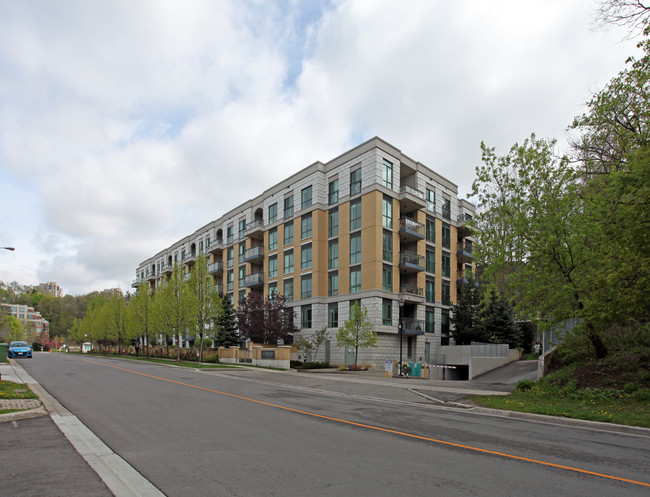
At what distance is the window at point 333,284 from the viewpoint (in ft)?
138

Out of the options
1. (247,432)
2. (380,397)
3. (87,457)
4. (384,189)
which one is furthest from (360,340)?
(87,457)

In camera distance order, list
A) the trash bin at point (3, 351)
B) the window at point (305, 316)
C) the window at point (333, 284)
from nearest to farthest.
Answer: the trash bin at point (3, 351)
the window at point (333, 284)
the window at point (305, 316)

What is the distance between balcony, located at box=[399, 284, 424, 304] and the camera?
133 ft

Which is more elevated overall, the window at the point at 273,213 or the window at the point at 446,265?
the window at the point at 273,213

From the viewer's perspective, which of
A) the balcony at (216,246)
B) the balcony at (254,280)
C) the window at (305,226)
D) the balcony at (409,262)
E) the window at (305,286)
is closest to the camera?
the balcony at (409,262)

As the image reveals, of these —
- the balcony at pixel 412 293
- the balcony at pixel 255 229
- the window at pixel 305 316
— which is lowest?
the window at pixel 305 316

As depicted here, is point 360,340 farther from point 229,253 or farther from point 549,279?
point 229,253

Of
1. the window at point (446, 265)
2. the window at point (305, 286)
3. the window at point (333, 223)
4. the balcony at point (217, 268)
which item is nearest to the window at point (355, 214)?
the window at point (333, 223)

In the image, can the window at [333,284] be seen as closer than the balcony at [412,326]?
No

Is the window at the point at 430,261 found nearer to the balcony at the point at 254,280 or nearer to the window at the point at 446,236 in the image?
the window at the point at 446,236

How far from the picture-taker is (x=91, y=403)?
12664mm

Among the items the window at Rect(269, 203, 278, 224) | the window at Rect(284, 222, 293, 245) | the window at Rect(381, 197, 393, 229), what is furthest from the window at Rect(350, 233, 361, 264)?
the window at Rect(269, 203, 278, 224)

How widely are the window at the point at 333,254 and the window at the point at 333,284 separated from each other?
0.75 metres

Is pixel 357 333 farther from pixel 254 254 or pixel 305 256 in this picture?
pixel 254 254
